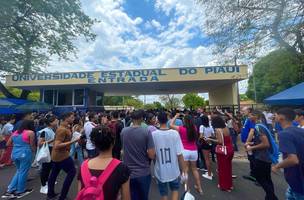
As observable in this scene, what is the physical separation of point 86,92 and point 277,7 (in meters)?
15.0

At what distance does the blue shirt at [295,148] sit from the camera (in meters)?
2.80

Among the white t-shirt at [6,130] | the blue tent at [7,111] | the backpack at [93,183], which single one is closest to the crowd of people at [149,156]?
the backpack at [93,183]

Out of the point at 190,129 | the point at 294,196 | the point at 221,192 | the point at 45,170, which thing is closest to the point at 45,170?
the point at 45,170

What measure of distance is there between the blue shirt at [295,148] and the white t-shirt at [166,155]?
1.55 m

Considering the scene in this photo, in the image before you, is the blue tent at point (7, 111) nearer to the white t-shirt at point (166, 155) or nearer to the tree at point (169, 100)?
the white t-shirt at point (166, 155)

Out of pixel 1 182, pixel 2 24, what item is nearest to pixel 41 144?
pixel 1 182

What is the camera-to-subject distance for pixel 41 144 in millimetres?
5035

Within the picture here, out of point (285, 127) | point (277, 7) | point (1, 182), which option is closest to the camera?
point (285, 127)

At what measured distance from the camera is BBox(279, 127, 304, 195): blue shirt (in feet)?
9.18

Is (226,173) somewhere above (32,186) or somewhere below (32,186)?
above

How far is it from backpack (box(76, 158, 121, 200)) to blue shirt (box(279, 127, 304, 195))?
2.24 metres

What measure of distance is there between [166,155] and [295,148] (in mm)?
1846

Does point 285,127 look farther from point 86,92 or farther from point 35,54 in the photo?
point 35,54

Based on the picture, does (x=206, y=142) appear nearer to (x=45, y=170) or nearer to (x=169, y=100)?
(x=45, y=170)
